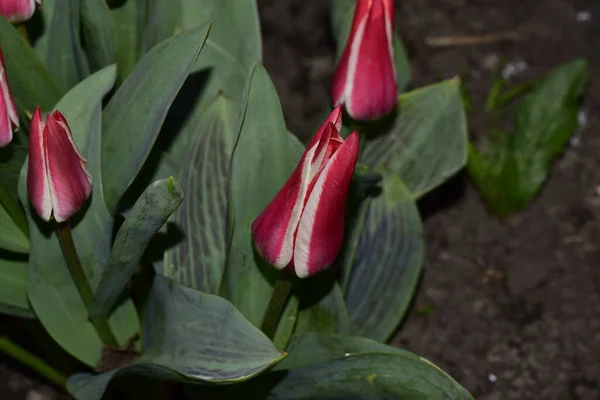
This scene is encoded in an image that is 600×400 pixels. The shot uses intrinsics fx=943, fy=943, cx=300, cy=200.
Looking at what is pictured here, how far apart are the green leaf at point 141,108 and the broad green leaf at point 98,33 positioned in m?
0.11

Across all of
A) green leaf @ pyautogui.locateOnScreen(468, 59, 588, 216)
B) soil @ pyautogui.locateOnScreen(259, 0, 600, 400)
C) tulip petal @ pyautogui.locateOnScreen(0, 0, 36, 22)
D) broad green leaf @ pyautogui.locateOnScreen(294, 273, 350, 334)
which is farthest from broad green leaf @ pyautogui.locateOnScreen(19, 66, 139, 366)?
green leaf @ pyautogui.locateOnScreen(468, 59, 588, 216)

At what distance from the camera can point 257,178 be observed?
1.04 m

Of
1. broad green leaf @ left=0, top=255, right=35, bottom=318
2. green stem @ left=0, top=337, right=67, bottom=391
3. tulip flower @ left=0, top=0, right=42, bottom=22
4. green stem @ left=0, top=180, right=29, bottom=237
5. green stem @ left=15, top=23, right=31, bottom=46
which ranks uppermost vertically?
tulip flower @ left=0, top=0, right=42, bottom=22

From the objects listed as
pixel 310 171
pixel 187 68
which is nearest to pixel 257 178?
pixel 187 68

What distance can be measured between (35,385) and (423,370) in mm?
791

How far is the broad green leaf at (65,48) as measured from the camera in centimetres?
112

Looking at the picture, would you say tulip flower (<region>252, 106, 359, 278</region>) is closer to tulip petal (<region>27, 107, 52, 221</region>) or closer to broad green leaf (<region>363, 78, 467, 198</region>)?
tulip petal (<region>27, 107, 52, 221</region>)

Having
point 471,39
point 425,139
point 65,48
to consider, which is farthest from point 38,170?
point 471,39

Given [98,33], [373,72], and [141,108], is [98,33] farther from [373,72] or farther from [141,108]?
[373,72]

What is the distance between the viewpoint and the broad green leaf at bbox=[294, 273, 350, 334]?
3.61ft

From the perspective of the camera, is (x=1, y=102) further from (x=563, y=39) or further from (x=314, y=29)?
(x=563, y=39)

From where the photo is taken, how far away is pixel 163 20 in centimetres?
117

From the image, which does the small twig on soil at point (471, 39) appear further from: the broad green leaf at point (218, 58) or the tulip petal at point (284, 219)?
the tulip petal at point (284, 219)

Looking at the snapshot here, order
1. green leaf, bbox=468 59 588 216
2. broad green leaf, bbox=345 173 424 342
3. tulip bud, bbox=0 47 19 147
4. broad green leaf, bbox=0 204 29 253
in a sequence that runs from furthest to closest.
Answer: green leaf, bbox=468 59 588 216 < broad green leaf, bbox=345 173 424 342 < broad green leaf, bbox=0 204 29 253 < tulip bud, bbox=0 47 19 147
